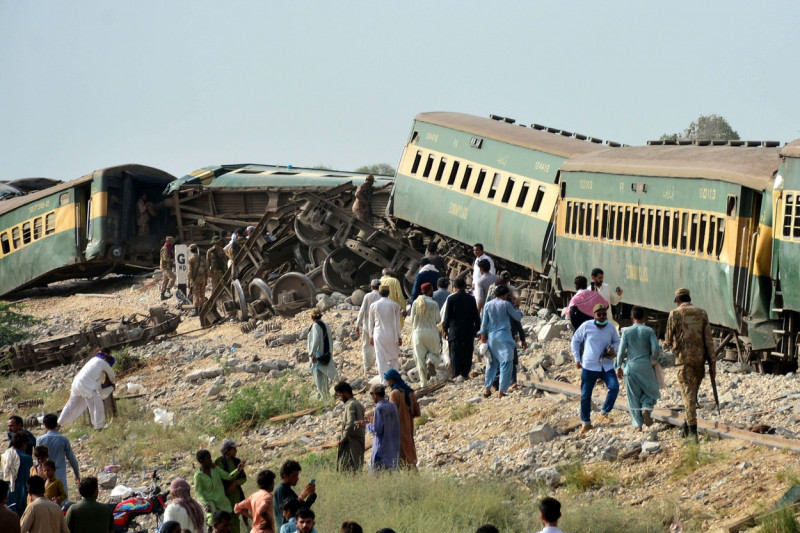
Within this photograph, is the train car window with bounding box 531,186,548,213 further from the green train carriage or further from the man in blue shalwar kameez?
the man in blue shalwar kameez

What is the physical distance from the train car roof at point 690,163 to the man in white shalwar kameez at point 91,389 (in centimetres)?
804

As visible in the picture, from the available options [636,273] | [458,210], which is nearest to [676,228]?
[636,273]

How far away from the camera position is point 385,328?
635 inches

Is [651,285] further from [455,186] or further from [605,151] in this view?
[455,186]

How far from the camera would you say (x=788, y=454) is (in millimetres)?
11133

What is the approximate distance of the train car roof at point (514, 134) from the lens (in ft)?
71.9

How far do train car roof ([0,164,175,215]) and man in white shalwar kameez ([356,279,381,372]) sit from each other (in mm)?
14910

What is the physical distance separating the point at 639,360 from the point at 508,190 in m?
10.6

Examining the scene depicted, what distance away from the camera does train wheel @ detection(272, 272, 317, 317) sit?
79.0 feet

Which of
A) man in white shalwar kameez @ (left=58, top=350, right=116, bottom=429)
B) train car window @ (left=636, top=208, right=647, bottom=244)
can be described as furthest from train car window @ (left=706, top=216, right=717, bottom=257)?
man in white shalwar kameez @ (left=58, top=350, right=116, bottom=429)

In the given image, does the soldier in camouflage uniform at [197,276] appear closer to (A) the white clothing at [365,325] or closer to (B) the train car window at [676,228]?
(A) the white clothing at [365,325]

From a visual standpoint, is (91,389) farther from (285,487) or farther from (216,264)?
(216,264)

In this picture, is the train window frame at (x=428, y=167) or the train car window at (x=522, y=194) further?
the train window frame at (x=428, y=167)

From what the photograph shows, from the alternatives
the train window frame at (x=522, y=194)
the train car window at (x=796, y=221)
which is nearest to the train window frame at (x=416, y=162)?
the train window frame at (x=522, y=194)
